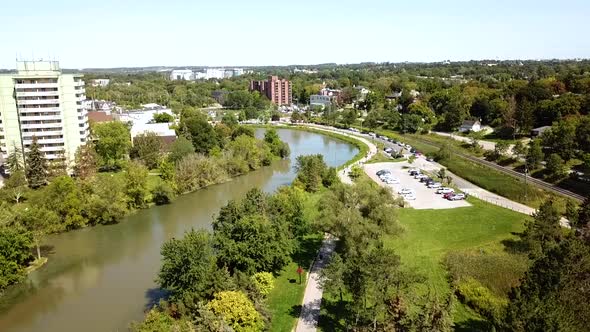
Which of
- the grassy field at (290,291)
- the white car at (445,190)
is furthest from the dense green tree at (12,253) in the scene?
the white car at (445,190)

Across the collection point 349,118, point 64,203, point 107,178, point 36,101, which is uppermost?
point 36,101

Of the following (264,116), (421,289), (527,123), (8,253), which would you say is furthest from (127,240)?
(264,116)

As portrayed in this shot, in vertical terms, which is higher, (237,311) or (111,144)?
(111,144)

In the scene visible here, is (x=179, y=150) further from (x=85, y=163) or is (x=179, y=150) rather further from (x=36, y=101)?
(x=36, y=101)

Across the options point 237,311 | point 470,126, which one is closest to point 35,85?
point 237,311

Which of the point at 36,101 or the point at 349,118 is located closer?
the point at 36,101

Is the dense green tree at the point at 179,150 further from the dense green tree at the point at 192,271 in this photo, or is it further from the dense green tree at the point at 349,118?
the dense green tree at the point at 349,118

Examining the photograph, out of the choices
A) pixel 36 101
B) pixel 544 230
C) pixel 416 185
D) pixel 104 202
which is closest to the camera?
pixel 544 230

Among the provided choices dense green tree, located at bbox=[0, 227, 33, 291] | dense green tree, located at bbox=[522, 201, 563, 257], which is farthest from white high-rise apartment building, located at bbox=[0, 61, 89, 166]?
dense green tree, located at bbox=[522, 201, 563, 257]
